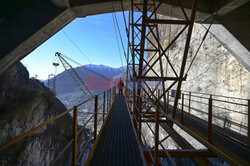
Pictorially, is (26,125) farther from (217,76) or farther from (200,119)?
(217,76)

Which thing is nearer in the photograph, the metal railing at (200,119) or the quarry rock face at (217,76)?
the metal railing at (200,119)

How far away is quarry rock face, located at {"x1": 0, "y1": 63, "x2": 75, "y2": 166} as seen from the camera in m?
8.25

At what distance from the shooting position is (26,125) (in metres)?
9.66

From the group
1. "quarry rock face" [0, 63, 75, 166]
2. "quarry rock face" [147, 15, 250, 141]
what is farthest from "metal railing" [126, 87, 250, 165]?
"quarry rock face" [0, 63, 75, 166]

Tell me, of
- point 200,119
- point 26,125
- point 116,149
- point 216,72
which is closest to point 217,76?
point 216,72

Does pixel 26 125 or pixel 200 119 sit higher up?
pixel 200 119

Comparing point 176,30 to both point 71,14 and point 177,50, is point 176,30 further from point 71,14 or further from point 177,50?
point 71,14

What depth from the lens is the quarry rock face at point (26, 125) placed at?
27.1ft

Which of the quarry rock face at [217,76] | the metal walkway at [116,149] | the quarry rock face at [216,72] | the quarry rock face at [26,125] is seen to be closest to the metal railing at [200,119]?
the quarry rock face at [217,76]

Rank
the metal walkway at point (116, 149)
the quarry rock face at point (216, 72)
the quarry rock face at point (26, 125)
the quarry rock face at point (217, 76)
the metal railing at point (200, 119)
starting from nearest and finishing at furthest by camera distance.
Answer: the metal railing at point (200, 119), the metal walkway at point (116, 149), the quarry rock face at point (217, 76), the quarry rock face at point (216, 72), the quarry rock face at point (26, 125)

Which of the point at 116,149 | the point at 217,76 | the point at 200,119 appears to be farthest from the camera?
the point at 217,76

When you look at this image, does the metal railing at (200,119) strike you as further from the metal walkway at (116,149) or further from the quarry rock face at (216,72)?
the quarry rock face at (216,72)

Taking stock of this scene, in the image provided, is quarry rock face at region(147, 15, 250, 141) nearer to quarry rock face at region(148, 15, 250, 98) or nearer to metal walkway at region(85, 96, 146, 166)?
quarry rock face at region(148, 15, 250, 98)

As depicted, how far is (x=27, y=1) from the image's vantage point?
4.95 m
